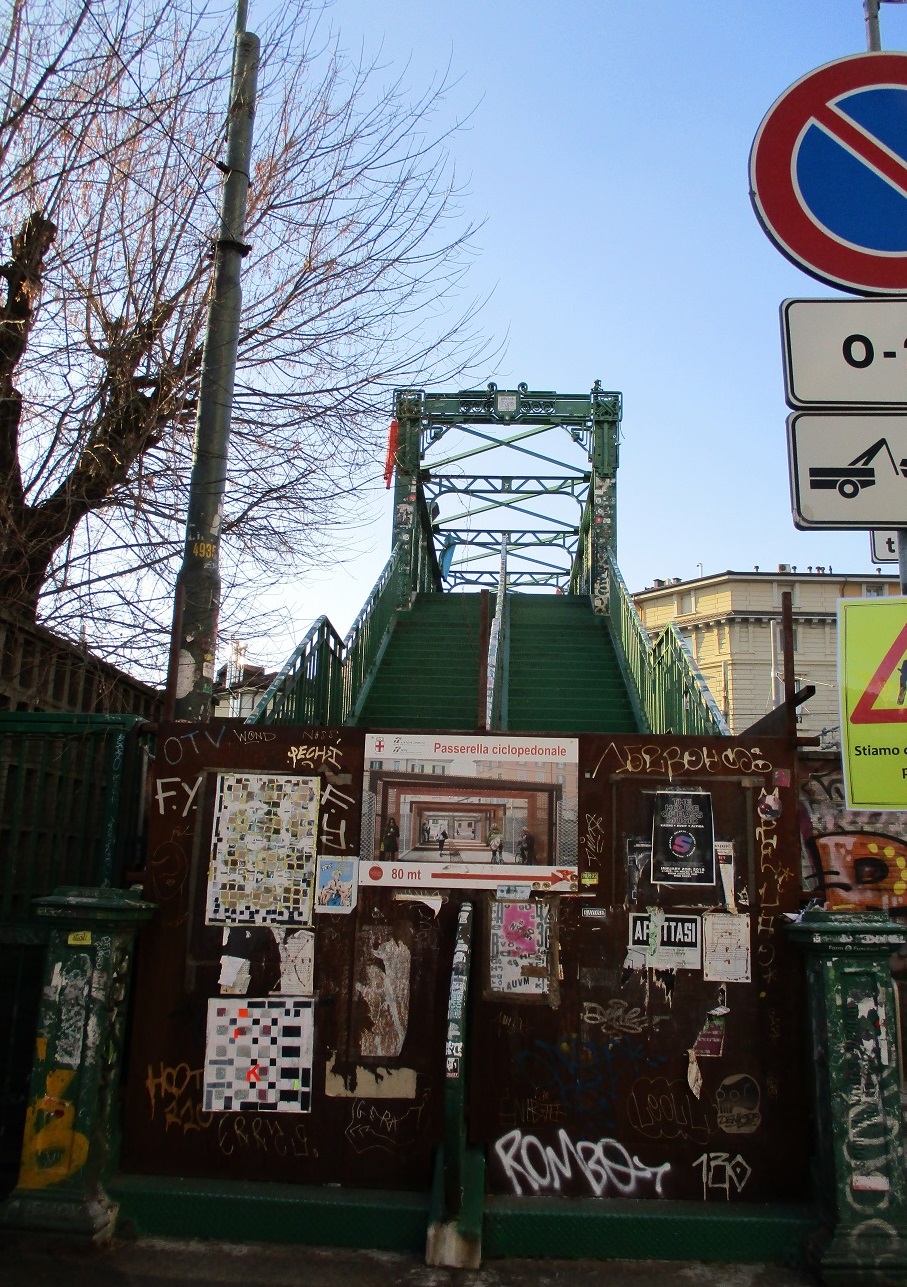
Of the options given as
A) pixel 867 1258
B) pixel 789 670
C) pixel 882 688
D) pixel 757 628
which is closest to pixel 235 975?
pixel 867 1258

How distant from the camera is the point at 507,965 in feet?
15.8

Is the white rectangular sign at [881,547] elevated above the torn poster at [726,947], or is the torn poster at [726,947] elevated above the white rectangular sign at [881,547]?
the white rectangular sign at [881,547]

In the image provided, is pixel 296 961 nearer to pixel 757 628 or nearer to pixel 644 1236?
pixel 644 1236

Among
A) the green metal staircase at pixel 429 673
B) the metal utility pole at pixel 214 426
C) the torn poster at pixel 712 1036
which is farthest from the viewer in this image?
the green metal staircase at pixel 429 673

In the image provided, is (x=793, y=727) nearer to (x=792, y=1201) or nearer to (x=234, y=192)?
(x=792, y=1201)

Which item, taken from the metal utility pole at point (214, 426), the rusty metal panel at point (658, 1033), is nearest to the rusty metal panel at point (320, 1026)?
the rusty metal panel at point (658, 1033)

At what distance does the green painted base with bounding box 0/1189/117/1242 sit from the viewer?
429 centimetres

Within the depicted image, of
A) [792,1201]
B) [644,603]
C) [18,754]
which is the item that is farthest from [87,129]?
[644,603]

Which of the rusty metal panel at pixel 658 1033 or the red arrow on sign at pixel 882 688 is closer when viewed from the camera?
the red arrow on sign at pixel 882 688

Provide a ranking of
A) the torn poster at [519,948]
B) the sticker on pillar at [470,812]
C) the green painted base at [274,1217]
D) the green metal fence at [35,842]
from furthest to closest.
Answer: the green metal fence at [35,842]
the sticker on pillar at [470,812]
the torn poster at [519,948]
the green painted base at [274,1217]

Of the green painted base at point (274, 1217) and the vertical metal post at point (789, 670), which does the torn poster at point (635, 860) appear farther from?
the green painted base at point (274, 1217)

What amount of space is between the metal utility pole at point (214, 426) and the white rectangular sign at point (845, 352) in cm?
334

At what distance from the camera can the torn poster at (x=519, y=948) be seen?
4.80m

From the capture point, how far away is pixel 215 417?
19.8 feet
